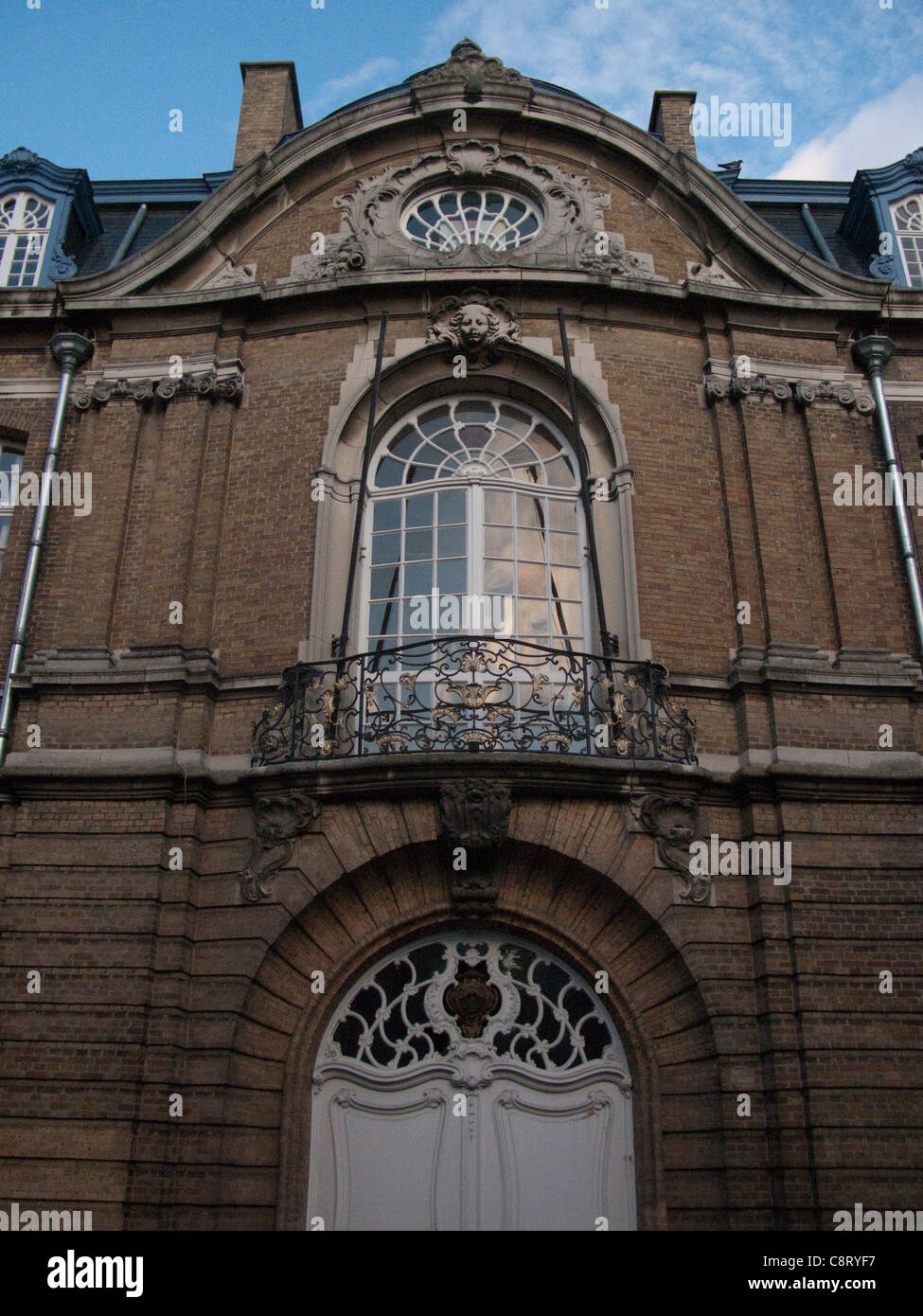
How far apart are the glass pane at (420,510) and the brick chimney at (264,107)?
5.79 meters

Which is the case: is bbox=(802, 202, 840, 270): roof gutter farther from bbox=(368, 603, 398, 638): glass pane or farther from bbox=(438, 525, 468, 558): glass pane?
bbox=(368, 603, 398, 638): glass pane

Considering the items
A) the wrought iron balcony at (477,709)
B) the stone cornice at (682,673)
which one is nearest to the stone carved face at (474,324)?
the wrought iron balcony at (477,709)

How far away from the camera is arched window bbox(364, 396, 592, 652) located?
9672 millimetres

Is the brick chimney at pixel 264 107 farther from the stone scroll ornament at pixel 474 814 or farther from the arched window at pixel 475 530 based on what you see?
Answer: the stone scroll ornament at pixel 474 814

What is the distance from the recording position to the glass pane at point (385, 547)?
10.1 meters

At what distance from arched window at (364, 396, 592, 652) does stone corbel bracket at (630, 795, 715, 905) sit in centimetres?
164

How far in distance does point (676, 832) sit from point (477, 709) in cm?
182

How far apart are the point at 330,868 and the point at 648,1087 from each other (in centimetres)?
291

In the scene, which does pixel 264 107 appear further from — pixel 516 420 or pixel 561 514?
pixel 561 514

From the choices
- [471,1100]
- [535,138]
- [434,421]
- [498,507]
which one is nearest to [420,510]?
[498,507]

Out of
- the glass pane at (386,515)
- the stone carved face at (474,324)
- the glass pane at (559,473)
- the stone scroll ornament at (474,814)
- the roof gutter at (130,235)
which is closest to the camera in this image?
the stone scroll ornament at (474,814)

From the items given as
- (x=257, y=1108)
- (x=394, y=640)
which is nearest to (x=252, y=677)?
(x=394, y=640)

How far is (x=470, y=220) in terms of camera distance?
38.5 feet

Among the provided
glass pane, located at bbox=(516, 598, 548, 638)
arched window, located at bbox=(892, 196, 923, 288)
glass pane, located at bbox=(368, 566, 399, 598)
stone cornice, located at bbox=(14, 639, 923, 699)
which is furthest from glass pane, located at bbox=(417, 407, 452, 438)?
arched window, located at bbox=(892, 196, 923, 288)
